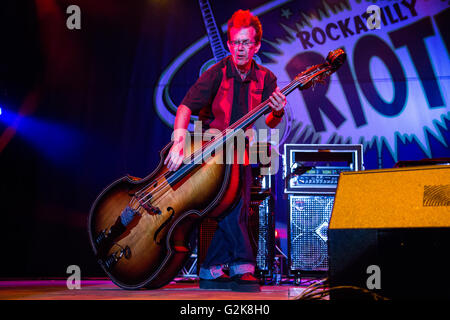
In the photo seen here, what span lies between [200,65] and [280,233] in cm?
209

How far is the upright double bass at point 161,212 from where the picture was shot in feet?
8.17

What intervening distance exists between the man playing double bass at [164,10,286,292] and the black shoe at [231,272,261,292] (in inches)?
2.7

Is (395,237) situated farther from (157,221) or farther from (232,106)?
(232,106)

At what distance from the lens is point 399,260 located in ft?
4.82

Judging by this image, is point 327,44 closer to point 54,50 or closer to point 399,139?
point 399,139

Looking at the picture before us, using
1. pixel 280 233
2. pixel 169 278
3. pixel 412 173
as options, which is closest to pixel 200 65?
pixel 280 233

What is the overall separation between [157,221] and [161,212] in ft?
0.19

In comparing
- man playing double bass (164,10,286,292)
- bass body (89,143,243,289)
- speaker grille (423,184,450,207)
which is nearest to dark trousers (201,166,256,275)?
man playing double bass (164,10,286,292)

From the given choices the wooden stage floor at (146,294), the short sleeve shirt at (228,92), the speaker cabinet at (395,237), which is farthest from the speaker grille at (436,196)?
the short sleeve shirt at (228,92)

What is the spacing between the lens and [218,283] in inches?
109

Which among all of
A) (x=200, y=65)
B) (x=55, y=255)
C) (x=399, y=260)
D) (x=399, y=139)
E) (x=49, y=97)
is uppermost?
(x=200, y=65)

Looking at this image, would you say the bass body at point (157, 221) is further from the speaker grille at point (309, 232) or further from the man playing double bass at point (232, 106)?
the speaker grille at point (309, 232)

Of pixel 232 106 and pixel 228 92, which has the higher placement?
pixel 228 92

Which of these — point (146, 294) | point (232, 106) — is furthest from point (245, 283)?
point (232, 106)
